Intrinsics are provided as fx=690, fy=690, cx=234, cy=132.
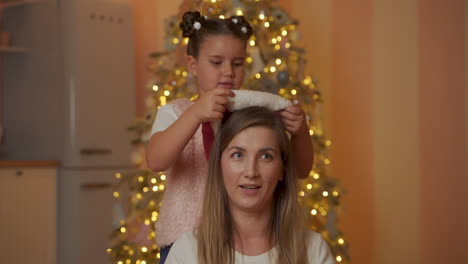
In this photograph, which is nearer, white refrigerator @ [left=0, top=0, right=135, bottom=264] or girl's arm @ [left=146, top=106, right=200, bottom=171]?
girl's arm @ [left=146, top=106, right=200, bottom=171]

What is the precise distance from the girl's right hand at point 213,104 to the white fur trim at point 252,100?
0.06 feet

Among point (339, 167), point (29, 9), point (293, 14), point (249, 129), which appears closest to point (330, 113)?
point (339, 167)

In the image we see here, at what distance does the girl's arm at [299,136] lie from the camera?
163 centimetres

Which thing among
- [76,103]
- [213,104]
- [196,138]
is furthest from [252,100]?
[76,103]

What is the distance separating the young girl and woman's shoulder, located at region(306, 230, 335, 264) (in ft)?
0.83

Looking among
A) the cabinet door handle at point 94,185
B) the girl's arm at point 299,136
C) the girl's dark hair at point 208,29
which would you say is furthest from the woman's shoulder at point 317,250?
the cabinet door handle at point 94,185

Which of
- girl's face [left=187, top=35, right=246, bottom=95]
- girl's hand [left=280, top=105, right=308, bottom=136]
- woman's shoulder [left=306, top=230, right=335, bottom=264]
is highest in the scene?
girl's face [left=187, top=35, right=246, bottom=95]

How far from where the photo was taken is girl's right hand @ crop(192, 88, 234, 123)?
1561 millimetres

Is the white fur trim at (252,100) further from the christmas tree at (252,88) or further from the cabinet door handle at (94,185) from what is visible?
the cabinet door handle at (94,185)

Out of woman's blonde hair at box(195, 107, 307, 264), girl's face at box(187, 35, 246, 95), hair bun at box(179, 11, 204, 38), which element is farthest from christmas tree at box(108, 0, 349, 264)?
woman's blonde hair at box(195, 107, 307, 264)

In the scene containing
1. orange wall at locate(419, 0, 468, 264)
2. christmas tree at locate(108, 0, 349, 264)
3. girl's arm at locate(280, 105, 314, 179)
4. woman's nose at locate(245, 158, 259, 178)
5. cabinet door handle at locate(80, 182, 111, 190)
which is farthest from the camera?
orange wall at locate(419, 0, 468, 264)

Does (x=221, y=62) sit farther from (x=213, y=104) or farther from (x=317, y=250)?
(x=317, y=250)

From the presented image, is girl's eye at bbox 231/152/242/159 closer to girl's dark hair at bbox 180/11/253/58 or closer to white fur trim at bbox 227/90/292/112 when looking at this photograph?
white fur trim at bbox 227/90/292/112

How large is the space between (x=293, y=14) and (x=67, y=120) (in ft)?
5.19
